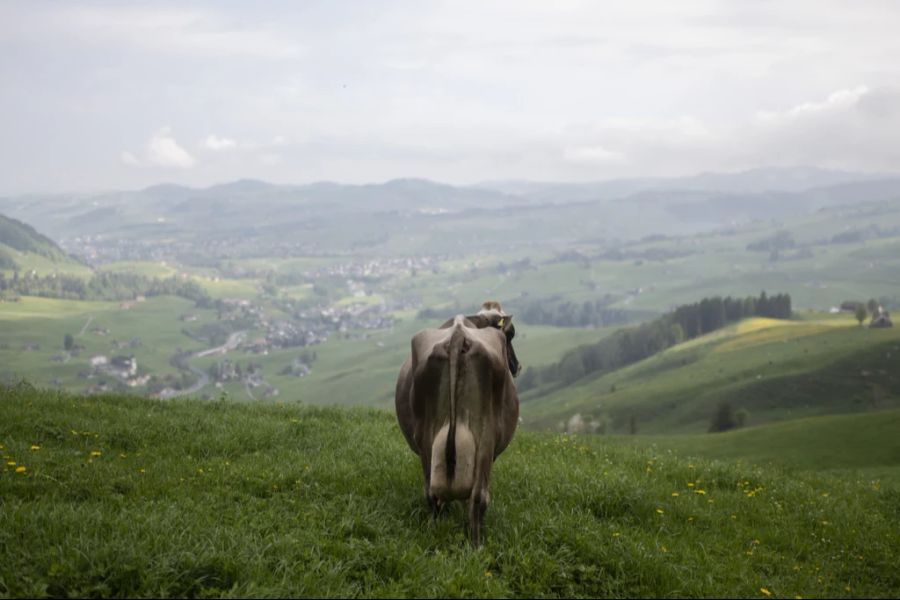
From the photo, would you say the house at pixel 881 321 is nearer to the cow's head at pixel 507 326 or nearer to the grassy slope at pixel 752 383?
the grassy slope at pixel 752 383

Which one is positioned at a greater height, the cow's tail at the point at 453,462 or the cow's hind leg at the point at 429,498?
the cow's tail at the point at 453,462

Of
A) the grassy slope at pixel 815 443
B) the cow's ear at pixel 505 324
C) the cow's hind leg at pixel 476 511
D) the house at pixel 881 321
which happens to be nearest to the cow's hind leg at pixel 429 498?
the cow's hind leg at pixel 476 511

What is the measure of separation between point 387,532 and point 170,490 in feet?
12.7

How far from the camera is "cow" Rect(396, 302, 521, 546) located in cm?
912

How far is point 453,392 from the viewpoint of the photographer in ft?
30.8

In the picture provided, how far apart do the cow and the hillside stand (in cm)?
84

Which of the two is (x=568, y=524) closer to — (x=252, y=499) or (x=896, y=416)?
(x=252, y=499)

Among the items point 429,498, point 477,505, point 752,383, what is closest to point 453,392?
point 477,505

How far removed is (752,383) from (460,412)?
137 meters

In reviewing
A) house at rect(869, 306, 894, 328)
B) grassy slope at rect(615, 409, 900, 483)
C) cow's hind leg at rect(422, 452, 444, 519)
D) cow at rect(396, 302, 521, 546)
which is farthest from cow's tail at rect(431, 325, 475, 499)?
house at rect(869, 306, 894, 328)

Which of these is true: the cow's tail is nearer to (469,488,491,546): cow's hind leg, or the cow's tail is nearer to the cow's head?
(469,488,491,546): cow's hind leg

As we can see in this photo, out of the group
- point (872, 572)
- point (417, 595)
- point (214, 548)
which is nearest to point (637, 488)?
point (872, 572)

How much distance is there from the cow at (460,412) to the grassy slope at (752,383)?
4685 inches

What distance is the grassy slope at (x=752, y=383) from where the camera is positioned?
123 m
